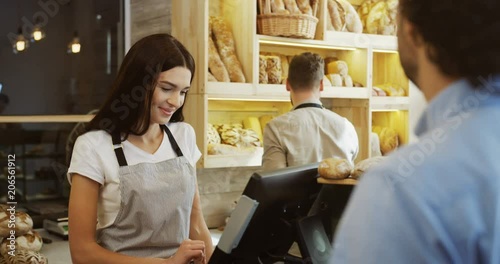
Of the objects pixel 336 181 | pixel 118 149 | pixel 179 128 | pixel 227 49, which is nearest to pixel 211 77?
pixel 227 49

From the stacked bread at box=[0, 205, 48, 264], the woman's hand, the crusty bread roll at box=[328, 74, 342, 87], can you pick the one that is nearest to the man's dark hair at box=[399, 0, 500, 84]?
the woman's hand

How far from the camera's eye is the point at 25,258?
2.09m

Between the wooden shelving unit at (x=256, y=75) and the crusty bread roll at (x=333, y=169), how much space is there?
81cm

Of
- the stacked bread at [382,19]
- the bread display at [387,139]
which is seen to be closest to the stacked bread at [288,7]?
the stacked bread at [382,19]

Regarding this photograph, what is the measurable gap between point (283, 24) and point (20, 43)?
1.32 meters

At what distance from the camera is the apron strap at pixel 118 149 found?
154 centimetres

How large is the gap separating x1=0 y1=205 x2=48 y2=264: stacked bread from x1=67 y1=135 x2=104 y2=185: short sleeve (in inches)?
31.9

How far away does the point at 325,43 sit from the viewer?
10.8 feet

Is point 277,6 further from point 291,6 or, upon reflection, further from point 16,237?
point 16,237

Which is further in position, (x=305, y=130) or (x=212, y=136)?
(x=212, y=136)

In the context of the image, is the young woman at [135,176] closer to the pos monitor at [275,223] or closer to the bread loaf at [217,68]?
the pos monitor at [275,223]

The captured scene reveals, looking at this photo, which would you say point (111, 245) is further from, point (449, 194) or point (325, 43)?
point (325, 43)

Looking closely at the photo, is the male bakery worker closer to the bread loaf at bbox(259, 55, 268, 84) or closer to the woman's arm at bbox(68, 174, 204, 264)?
the bread loaf at bbox(259, 55, 268, 84)

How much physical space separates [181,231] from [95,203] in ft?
0.92
